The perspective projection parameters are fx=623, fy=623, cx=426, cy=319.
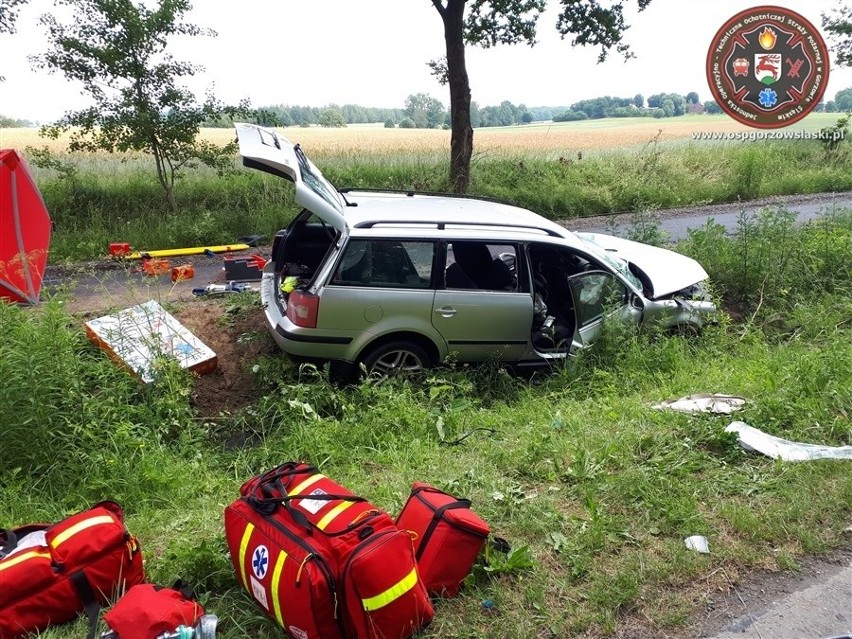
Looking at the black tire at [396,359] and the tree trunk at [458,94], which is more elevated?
the tree trunk at [458,94]

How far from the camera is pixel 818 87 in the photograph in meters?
10.4

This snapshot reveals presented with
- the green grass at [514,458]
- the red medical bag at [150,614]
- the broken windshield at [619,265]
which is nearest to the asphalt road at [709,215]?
the broken windshield at [619,265]

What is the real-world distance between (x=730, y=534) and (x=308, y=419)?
3.03 meters

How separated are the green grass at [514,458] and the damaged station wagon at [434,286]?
0.29 meters

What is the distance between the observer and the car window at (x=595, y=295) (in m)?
5.74

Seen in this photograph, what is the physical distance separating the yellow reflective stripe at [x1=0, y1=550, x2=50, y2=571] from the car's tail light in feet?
8.96

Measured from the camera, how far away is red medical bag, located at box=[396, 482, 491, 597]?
2791mm

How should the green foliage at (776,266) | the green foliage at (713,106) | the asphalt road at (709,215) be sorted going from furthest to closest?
1. the asphalt road at (709,215)
2. the green foliage at (713,106)
3. the green foliage at (776,266)

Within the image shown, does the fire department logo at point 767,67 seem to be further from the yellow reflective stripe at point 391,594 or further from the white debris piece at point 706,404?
the yellow reflective stripe at point 391,594

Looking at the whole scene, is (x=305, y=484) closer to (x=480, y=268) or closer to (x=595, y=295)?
(x=480, y=268)

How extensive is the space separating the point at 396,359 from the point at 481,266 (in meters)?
1.17

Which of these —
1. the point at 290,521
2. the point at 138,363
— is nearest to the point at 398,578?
the point at 290,521

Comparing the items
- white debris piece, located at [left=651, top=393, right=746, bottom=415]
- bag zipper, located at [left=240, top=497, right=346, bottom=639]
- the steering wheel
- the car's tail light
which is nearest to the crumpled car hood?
the steering wheel

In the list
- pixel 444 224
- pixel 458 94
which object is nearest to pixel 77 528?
pixel 444 224
